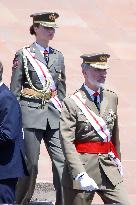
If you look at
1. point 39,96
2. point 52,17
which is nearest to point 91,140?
point 39,96

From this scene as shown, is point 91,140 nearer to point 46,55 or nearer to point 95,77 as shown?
point 95,77

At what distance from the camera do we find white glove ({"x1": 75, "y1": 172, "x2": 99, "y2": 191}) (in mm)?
6863

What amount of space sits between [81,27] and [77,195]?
Answer: 10098mm

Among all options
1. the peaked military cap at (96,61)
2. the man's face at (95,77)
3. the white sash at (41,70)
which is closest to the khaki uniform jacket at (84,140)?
the man's face at (95,77)

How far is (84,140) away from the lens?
281 inches

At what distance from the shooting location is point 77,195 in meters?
7.04

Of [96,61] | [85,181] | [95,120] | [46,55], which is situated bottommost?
[85,181]

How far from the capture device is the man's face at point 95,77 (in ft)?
23.4

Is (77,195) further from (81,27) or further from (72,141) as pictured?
(81,27)

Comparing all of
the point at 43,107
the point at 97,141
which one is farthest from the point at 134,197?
the point at 97,141

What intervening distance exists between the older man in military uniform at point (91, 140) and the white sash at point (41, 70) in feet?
4.43

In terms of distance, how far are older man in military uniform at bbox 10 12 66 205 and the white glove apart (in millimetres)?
1521

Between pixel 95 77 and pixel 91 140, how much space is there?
47 cm

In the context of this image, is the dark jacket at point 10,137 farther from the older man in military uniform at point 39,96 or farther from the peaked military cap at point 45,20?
the peaked military cap at point 45,20
